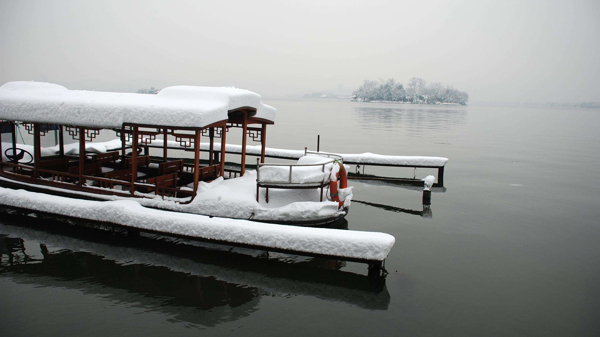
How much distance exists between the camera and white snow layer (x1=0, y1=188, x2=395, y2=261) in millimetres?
10336

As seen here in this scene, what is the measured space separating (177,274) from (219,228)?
5.11 feet

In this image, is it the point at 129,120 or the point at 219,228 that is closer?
the point at 219,228

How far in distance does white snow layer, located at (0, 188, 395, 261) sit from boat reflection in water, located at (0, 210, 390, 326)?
2.39ft

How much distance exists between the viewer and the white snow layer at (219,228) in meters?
10.3

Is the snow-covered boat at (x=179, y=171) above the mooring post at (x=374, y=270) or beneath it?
above

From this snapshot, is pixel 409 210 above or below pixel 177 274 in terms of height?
above

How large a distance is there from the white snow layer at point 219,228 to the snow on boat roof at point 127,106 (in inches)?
101

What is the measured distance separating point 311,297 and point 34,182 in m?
11.3

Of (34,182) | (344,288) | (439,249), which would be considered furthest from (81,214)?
(439,249)

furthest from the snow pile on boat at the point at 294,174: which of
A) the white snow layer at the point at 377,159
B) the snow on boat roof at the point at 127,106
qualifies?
the white snow layer at the point at 377,159

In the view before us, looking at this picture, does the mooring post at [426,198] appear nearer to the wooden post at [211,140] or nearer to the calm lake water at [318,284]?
the calm lake water at [318,284]

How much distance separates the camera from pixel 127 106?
1328cm

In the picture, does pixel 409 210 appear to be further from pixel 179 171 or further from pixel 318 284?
pixel 179 171

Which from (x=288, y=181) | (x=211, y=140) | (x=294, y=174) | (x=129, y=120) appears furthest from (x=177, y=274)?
(x=211, y=140)
